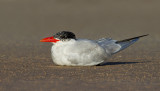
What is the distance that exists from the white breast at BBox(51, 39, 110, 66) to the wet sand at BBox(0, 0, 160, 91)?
117 mm

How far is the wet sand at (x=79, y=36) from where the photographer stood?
6.66 metres

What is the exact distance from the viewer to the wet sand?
6.66 metres

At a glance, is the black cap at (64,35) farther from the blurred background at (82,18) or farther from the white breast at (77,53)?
the blurred background at (82,18)

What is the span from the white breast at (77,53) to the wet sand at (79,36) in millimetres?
117

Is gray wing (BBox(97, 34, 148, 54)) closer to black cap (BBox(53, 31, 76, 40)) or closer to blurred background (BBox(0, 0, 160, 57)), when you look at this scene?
black cap (BBox(53, 31, 76, 40))

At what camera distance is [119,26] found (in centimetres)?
1834

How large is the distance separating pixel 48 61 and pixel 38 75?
196 centimetres

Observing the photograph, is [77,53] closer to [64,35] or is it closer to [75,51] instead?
[75,51]

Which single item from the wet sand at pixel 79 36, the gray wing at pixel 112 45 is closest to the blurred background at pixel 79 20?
the wet sand at pixel 79 36

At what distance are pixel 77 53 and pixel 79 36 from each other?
777 cm

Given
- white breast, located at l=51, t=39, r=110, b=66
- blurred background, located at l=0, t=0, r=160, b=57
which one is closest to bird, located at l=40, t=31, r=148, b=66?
white breast, located at l=51, t=39, r=110, b=66

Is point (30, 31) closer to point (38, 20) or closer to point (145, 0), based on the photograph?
point (38, 20)

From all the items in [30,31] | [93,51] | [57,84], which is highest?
[30,31]

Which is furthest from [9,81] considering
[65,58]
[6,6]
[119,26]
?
[6,6]
